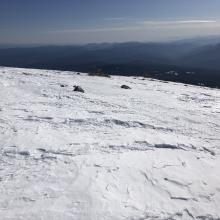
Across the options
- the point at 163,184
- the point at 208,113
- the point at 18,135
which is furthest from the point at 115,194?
the point at 208,113

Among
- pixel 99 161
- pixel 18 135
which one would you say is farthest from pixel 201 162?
pixel 18 135

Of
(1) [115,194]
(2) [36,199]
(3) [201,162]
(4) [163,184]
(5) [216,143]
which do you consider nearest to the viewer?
(2) [36,199]

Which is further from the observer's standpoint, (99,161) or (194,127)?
(194,127)

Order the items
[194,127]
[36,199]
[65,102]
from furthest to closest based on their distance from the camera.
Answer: [65,102], [194,127], [36,199]

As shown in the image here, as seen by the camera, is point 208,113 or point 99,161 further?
point 208,113

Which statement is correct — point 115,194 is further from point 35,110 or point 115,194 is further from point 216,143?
point 35,110

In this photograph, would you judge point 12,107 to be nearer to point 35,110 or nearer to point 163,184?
point 35,110
